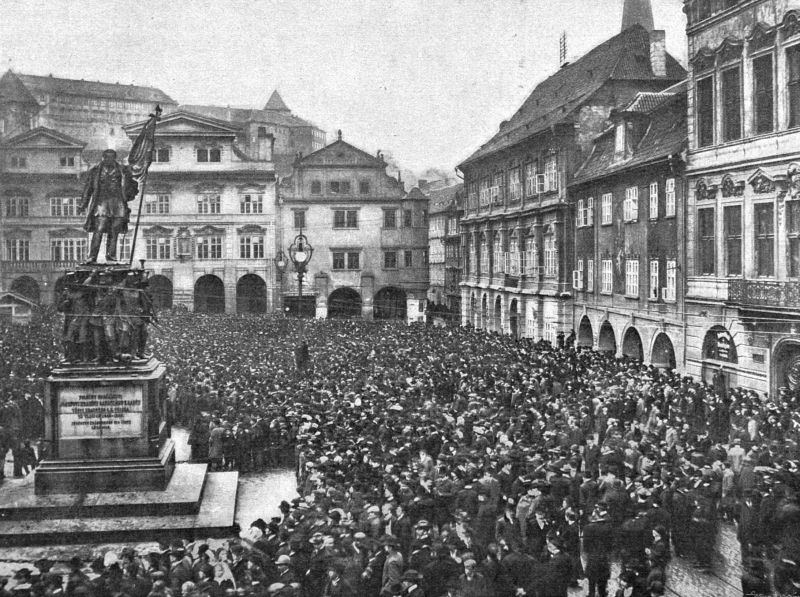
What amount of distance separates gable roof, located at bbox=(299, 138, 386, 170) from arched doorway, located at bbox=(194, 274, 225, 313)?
35.4 ft

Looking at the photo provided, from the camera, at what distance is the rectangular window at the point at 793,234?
833 inches

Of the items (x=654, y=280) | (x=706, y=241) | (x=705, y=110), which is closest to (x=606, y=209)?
(x=654, y=280)

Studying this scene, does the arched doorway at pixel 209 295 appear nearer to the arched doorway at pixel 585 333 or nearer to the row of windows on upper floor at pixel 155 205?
the row of windows on upper floor at pixel 155 205

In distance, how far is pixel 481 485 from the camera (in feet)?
39.4

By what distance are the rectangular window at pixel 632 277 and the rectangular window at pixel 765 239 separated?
24.9ft

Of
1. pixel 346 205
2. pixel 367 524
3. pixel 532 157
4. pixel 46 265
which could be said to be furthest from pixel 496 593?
pixel 46 265

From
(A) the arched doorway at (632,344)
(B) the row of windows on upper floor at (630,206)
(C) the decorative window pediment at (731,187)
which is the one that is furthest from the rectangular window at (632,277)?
(C) the decorative window pediment at (731,187)

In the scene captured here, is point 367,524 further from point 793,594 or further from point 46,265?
point 46,265

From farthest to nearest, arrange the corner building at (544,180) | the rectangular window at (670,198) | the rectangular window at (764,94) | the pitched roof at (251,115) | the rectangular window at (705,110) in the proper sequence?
the pitched roof at (251,115) < the corner building at (544,180) < the rectangular window at (670,198) < the rectangular window at (705,110) < the rectangular window at (764,94)

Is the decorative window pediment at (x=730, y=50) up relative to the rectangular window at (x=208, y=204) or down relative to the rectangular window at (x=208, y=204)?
up

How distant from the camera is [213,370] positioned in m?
26.0

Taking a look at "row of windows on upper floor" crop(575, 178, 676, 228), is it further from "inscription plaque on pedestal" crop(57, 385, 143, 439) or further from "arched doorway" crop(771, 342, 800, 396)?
"inscription plaque on pedestal" crop(57, 385, 143, 439)

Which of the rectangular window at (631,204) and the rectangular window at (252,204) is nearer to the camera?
the rectangular window at (631,204)

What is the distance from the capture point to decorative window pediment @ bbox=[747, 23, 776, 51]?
21.9m
